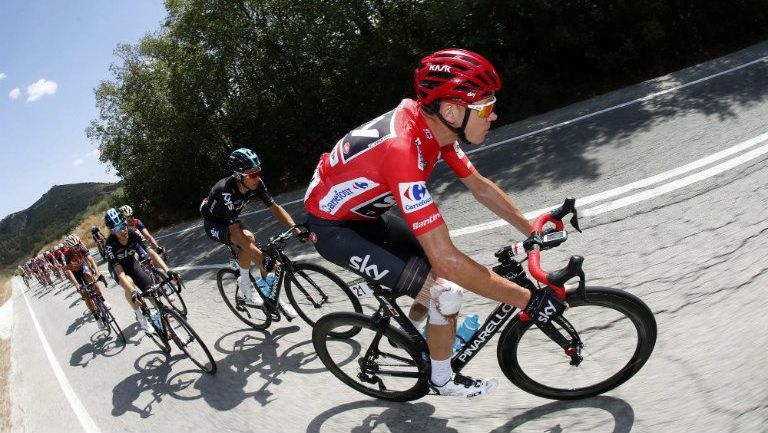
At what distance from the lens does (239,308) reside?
6113 millimetres

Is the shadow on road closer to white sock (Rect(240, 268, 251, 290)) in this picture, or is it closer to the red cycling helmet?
the red cycling helmet

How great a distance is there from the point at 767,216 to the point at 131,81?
2821 cm

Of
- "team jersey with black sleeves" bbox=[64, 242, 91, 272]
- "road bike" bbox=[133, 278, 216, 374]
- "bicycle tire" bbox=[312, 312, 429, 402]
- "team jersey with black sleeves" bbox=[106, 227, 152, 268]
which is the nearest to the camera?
"bicycle tire" bbox=[312, 312, 429, 402]

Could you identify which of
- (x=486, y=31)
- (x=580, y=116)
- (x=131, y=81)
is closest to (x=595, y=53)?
(x=486, y=31)

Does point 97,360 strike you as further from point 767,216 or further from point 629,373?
point 767,216

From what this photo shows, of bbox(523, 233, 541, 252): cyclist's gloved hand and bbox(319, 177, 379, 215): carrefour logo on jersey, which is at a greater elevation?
bbox(319, 177, 379, 215): carrefour logo on jersey

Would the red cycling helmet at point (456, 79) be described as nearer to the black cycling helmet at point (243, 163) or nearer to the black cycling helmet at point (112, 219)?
the black cycling helmet at point (243, 163)

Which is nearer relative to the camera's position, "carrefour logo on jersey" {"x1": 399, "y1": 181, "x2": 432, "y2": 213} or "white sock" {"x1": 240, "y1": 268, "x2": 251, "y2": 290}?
"carrefour logo on jersey" {"x1": 399, "y1": 181, "x2": 432, "y2": 213}

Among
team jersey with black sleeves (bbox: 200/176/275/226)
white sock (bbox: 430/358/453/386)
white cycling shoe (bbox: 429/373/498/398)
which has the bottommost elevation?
white cycling shoe (bbox: 429/373/498/398)

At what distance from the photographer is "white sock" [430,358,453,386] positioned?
3.19 meters

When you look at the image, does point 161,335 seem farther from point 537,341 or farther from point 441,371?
point 537,341

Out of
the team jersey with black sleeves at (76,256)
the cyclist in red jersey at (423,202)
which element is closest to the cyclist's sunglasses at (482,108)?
the cyclist in red jersey at (423,202)

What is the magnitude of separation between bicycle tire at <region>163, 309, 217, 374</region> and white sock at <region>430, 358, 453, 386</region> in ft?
10.3

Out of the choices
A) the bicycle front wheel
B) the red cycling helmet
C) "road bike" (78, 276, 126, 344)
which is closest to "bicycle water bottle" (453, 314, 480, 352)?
the red cycling helmet
